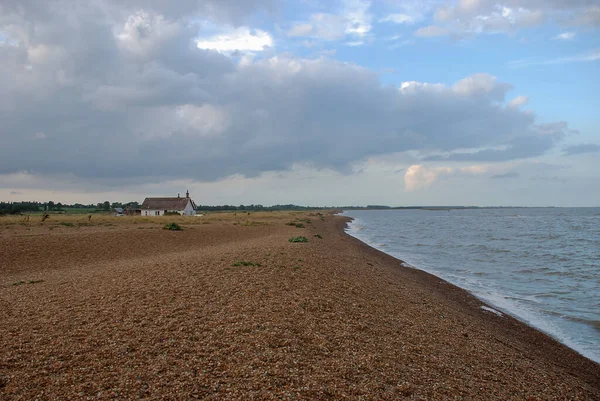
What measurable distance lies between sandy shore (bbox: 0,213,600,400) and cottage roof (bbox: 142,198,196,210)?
61.8 m

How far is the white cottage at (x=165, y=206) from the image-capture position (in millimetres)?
73875

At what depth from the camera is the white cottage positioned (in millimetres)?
73875

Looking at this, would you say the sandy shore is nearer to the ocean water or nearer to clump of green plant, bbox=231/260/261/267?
clump of green plant, bbox=231/260/261/267

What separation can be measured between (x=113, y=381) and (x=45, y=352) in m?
1.73

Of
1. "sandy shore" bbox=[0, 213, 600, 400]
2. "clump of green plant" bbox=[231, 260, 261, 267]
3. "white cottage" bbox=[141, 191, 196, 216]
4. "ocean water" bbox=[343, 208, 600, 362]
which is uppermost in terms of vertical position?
→ "white cottage" bbox=[141, 191, 196, 216]

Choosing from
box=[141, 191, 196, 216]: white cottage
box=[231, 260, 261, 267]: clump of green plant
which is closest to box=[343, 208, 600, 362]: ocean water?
box=[231, 260, 261, 267]: clump of green plant

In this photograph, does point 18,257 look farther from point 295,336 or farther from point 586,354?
point 586,354

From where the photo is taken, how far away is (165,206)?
245 ft

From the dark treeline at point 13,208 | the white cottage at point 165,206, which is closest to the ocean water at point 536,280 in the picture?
the white cottage at point 165,206

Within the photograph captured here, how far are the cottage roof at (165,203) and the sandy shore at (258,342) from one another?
2435 inches

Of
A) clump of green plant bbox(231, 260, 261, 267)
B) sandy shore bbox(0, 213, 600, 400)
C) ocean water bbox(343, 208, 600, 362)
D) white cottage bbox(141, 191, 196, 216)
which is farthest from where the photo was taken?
white cottage bbox(141, 191, 196, 216)

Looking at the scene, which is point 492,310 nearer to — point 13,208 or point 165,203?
point 165,203

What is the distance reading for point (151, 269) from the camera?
13859 millimetres

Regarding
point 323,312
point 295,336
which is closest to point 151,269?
point 323,312
